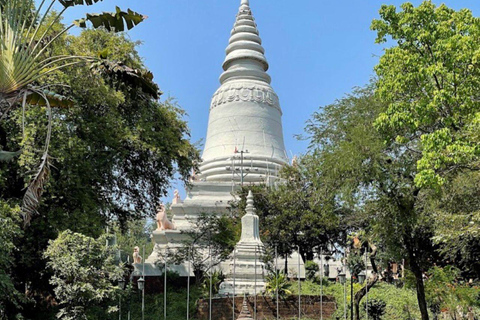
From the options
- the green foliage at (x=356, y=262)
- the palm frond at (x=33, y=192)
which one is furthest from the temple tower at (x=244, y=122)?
the palm frond at (x=33, y=192)

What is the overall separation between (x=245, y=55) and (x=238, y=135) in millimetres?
5316

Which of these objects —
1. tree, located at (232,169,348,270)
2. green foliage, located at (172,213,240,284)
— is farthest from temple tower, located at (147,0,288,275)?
green foliage, located at (172,213,240,284)

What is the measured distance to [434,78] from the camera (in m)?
10.5

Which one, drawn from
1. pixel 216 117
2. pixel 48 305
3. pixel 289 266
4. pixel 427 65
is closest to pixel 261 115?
pixel 216 117

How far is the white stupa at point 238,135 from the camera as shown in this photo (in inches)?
1117

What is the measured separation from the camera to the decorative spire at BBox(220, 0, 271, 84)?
3284 cm

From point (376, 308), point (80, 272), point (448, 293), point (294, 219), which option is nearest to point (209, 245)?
point (294, 219)

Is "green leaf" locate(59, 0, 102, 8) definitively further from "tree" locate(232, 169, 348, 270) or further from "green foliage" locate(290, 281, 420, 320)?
"tree" locate(232, 169, 348, 270)

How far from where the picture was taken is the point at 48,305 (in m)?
14.9

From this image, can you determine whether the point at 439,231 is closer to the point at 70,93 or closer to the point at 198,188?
the point at 70,93

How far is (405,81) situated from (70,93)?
908 centimetres

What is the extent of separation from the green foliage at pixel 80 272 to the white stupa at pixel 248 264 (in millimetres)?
4142

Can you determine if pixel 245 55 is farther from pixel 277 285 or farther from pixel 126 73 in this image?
pixel 126 73

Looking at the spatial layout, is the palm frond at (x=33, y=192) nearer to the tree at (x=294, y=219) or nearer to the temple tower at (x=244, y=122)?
the tree at (x=294, y=219)
